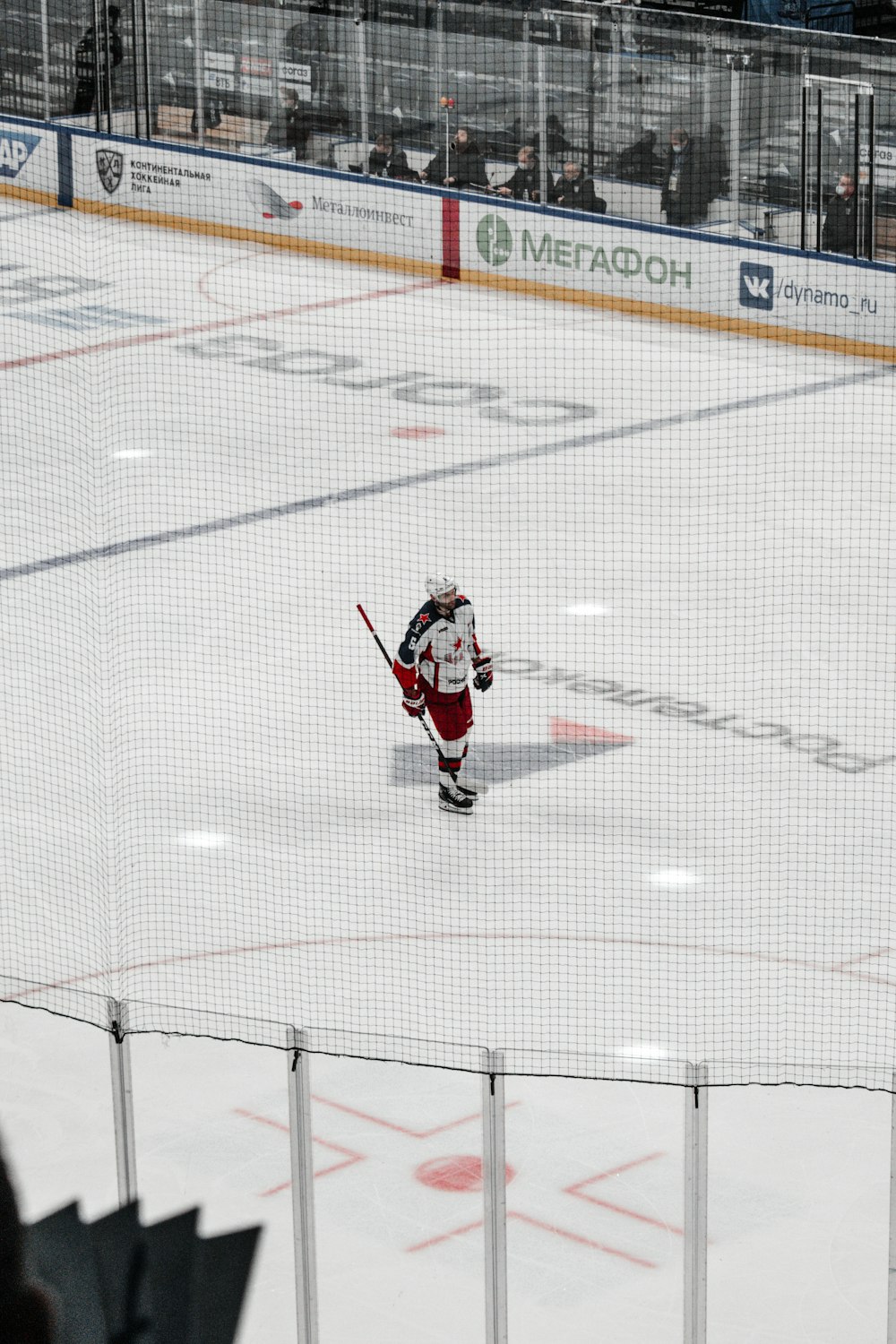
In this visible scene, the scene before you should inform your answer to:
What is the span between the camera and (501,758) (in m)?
9.89

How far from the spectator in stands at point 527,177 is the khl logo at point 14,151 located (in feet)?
17.9

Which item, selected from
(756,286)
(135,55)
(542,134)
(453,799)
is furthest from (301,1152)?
(135,55)

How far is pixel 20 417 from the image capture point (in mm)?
15188

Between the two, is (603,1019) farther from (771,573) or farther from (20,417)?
(20,417)

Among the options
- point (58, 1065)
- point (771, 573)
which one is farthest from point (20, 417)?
point (58, 1065)

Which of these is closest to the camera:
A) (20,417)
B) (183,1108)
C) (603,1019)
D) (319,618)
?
(183,1108)

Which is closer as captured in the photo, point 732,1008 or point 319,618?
point 732,1008

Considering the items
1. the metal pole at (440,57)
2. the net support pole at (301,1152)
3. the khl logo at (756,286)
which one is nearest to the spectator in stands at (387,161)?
the metal pole at (440,57)

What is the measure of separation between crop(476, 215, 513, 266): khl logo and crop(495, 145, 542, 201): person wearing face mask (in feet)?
1.03

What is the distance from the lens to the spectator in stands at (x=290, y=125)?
18938mm

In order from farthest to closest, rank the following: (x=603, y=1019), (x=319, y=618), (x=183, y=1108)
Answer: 1. (x=319, y=618)
2. (x=603, y=1019)
3. (x=183, y=1108)

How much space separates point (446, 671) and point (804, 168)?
814cm

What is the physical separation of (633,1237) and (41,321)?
12.6 metres

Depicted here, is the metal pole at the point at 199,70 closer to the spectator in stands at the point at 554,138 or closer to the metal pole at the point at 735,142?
the spectator in stands at the point at 554,138
